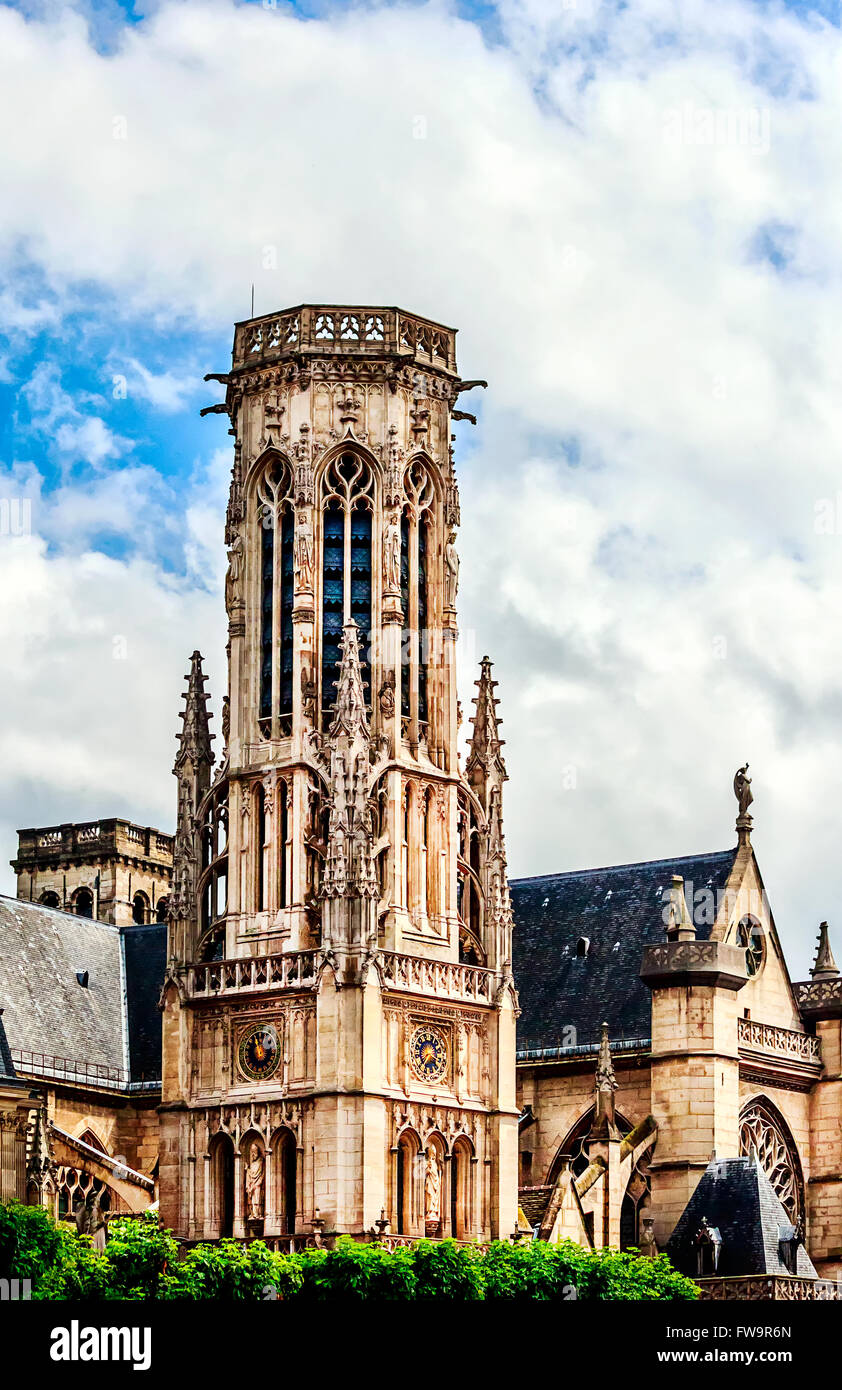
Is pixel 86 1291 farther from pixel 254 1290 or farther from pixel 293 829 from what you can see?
pixel 293 829

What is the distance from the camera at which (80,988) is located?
10131 cm

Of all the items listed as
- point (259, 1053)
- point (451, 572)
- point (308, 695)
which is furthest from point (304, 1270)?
point (451, 572)

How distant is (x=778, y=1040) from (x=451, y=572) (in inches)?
728

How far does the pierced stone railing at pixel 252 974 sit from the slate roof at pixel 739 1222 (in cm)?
1378

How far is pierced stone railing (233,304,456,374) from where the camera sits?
8962cm

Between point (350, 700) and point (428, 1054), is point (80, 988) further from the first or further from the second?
point (350, 700)

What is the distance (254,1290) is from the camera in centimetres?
7519

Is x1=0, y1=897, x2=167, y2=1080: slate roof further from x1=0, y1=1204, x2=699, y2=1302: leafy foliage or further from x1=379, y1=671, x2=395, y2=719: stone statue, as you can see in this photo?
x1=0, y1=1204, x2=699, y2=1302: leafy foliage

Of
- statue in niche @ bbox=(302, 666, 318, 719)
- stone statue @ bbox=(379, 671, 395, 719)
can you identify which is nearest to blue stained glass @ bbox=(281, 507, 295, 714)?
statue in niche @ bbox=(302, 666, 318, 719)

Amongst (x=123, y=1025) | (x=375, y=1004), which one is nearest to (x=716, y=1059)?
(x=375, y=1004)

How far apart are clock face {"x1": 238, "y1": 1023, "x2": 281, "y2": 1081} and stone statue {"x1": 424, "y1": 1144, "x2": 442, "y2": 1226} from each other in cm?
484

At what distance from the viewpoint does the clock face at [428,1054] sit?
8644 centimetres

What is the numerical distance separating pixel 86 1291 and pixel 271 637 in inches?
851

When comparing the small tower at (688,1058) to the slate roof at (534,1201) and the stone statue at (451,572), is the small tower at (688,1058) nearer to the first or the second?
the slate roof at (534,1201)
